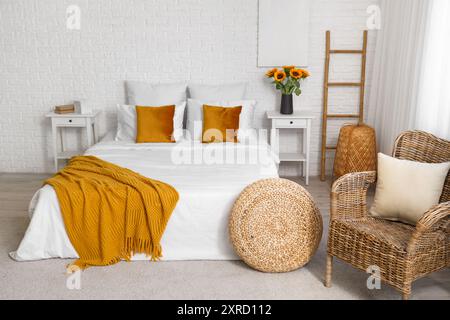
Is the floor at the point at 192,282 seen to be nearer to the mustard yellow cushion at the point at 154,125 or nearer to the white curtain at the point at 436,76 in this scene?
the white curtain at the point at 436,76

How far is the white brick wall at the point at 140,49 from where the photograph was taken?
556cm

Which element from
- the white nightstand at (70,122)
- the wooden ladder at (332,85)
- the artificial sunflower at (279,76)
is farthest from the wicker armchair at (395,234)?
the white nightstand at (70,122)

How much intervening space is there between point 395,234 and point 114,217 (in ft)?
6.10

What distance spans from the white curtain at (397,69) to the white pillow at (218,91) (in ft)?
4.71

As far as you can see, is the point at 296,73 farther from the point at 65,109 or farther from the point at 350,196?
the point at 65,109

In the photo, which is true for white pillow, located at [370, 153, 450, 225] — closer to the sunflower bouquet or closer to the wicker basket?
the wicker basket

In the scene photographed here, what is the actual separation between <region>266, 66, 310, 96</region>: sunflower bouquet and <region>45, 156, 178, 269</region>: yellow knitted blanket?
2.29 meters

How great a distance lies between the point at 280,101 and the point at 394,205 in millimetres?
2720

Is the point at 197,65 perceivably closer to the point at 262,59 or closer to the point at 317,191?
the point at 262,59

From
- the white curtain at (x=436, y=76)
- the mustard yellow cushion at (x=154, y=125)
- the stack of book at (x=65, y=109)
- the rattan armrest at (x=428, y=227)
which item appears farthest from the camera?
the stack of book at (x=65, y=109)

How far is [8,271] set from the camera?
137 inches

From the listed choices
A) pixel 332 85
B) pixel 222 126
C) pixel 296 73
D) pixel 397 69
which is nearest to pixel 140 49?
pixel 222 126

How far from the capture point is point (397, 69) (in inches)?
192
